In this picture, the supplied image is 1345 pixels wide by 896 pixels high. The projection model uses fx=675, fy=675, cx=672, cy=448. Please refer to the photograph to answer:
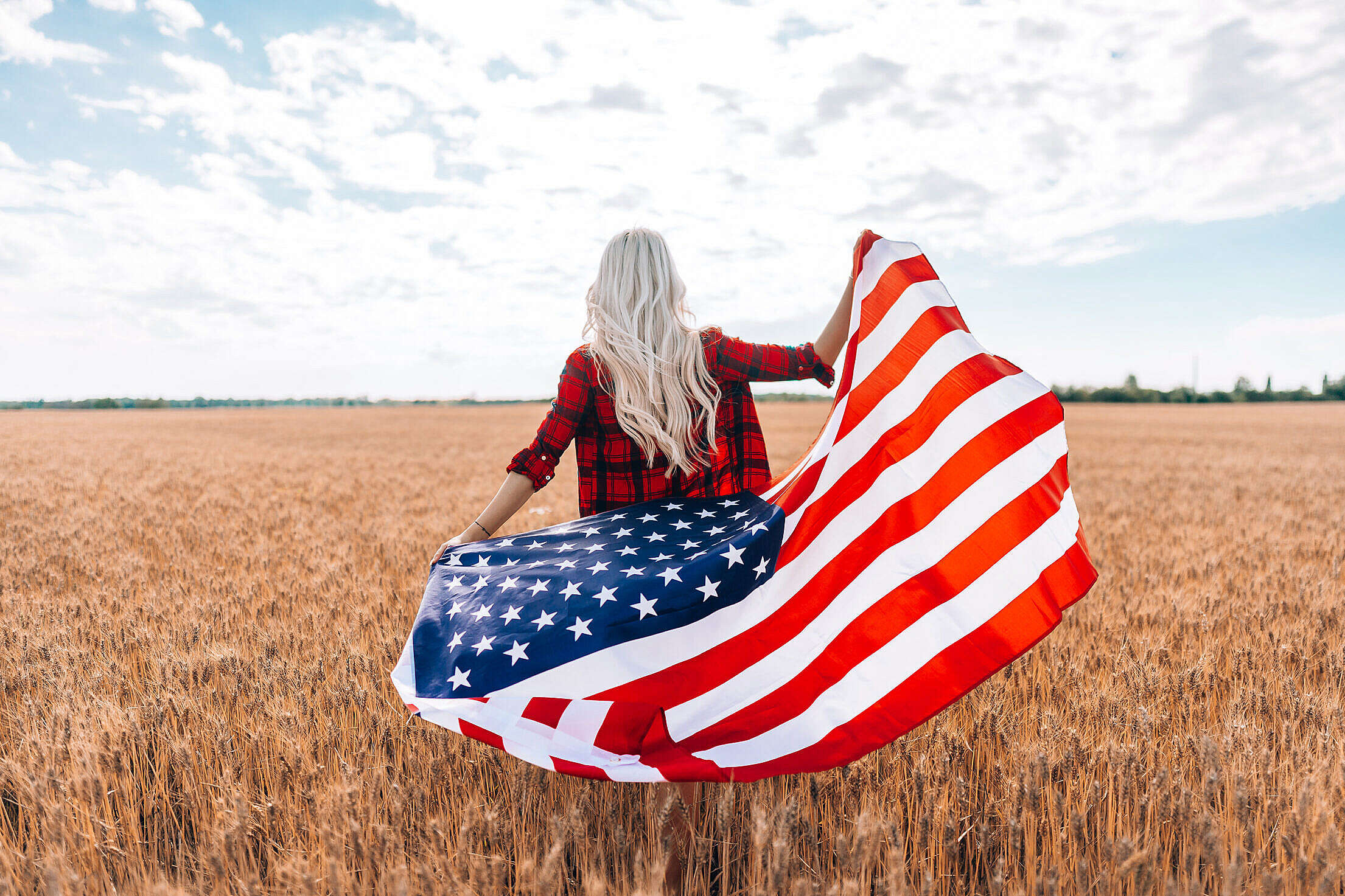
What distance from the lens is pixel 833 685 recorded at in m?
2.46

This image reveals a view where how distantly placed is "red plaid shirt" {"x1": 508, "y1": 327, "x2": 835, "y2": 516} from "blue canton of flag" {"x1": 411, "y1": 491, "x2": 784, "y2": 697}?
22 centimetres

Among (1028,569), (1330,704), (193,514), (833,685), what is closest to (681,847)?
(833,685)

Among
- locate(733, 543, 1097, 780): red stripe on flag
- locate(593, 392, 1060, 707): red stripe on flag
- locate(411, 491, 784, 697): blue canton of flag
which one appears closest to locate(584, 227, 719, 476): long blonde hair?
locate(411, 491, 784, 697): blue canton of flag

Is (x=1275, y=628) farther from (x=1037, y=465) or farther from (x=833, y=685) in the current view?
(x=833, y=685)

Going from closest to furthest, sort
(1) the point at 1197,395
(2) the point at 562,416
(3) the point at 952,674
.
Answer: (3) the point at 952,674
(2) the point at 562,416
(1) the point at 1197,395

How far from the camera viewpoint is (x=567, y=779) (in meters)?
2.87

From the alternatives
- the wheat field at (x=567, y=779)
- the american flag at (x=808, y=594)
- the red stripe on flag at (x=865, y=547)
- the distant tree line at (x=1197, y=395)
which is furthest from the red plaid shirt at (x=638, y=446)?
the distant tree line at (x=1197, y=395)

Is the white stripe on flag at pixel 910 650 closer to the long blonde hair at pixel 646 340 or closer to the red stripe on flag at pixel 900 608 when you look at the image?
the red stripe on flag at pixel 900 608

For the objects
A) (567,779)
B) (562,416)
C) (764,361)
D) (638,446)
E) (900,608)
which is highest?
(764,361)

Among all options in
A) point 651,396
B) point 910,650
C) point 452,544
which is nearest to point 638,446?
point 651,396

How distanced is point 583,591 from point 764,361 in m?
1.20

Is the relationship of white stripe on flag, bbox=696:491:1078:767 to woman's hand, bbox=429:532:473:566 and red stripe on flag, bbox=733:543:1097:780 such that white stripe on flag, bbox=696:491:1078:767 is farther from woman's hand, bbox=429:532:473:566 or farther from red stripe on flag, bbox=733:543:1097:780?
woman's hand, bbox=429:532:473:566

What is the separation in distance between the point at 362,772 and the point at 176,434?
1510 inches

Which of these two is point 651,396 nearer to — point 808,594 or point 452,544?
point 808,594
